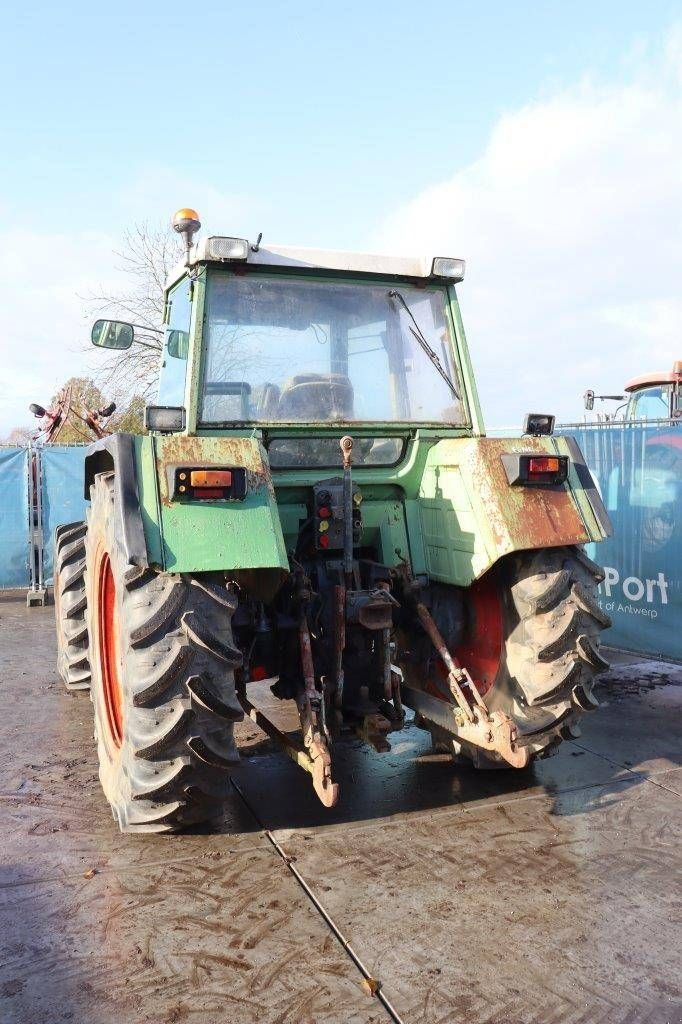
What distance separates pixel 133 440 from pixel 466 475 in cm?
148

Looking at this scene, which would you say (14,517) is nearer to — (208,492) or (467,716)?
(208,492)

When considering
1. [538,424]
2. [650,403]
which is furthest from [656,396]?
[538,424]

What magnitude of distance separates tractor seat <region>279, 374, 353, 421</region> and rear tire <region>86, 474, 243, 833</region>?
1.08 meters

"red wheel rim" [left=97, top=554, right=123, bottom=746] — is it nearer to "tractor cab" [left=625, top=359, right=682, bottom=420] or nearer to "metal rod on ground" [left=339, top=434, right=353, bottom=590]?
"metal rod on ground" [left=339, top=434, right=353, bottom=590]

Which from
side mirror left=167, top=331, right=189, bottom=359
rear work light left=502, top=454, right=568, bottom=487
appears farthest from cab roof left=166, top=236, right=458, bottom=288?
rear work light left=502, top=454, right=568, bottom=487

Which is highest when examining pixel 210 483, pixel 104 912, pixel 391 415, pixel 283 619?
pixel 391 415

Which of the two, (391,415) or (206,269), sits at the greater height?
(206,269)

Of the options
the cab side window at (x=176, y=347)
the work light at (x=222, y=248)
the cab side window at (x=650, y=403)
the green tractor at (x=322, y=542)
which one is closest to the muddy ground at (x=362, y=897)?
the green tractor at (x=322, y=542)

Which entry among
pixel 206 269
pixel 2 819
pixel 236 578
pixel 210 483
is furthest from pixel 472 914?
pixel 206 269

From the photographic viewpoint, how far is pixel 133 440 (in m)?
3.38

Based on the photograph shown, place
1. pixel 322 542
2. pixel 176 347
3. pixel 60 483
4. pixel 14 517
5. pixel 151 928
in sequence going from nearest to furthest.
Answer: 1. pixel 151 928
2. pixel 322 542
3. pixel 176 347
4. pixel 14 517
5. pixel 60 483

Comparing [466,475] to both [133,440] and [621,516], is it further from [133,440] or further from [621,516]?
[621,516]

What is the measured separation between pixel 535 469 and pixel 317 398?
1.12m

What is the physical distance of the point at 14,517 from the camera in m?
10.4
